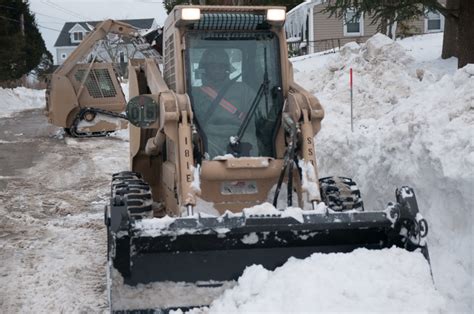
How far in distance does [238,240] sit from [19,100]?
3880 centimetres

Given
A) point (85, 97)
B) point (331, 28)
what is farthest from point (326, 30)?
point (85, 97)

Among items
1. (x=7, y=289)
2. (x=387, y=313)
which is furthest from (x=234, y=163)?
(x=7, y=289)

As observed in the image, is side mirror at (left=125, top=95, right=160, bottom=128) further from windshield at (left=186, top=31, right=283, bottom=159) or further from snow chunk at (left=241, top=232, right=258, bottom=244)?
snow chunk at (left=241, top=232, right=258, bottom=244)

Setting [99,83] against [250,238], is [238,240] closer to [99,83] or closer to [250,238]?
[250,238]

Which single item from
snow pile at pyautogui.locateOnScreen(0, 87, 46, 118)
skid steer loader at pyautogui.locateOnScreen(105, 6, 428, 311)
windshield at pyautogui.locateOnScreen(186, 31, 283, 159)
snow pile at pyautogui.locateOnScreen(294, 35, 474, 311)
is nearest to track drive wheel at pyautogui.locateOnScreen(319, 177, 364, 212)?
skid steer loader at pyautogui.locateOnScreen(105, 6, 428, 311)

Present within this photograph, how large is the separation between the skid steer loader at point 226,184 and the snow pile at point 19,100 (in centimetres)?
3189

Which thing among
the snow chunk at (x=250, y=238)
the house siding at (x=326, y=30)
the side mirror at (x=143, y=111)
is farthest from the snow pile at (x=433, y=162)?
the house siding at (x=326, y=30)

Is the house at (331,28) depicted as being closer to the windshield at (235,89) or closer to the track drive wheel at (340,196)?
the windshield at (235,89)

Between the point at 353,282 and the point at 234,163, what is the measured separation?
176cm

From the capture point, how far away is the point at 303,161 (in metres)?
5.94

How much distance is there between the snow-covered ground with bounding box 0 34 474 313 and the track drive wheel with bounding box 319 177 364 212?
776 millimetres

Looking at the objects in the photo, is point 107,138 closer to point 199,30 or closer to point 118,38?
point 118,38

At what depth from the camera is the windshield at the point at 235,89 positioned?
20.5 feet

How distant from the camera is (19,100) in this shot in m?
41.1
